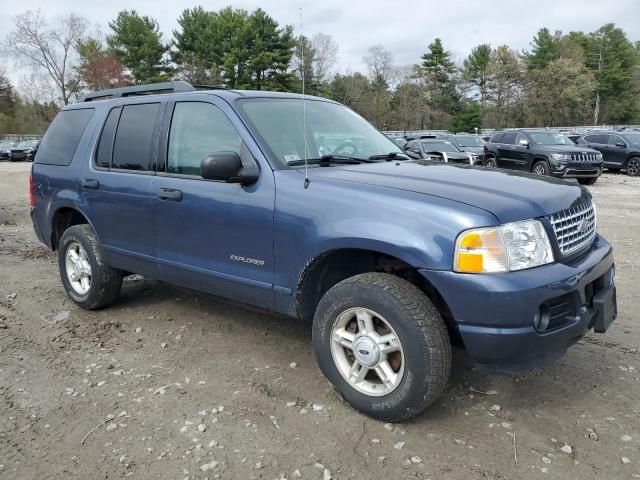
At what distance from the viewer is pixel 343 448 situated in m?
2.81

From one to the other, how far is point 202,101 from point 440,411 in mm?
2599

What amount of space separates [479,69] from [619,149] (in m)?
53.2

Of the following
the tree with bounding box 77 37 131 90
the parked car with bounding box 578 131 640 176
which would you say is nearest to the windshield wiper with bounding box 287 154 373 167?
the parked car with bounding box 578 131 640 176

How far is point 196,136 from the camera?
391 cm

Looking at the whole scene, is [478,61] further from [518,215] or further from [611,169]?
[518,215]

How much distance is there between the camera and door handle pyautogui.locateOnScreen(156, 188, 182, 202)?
3.84 metres

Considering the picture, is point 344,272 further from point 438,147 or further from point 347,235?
point 438,147

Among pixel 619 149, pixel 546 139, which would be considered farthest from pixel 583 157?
pixel 619 149

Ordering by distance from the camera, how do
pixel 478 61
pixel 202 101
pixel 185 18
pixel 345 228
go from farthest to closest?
pixel 478 61 → pixel 185 18 → pixel 202 101 → pixel 345 228

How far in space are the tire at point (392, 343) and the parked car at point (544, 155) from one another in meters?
14.3

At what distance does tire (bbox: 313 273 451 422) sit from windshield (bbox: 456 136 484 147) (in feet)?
67.9

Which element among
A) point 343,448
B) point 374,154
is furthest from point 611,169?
point 343,448

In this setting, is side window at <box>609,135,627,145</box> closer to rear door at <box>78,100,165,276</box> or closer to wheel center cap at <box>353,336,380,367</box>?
rear door at <box>78,100,165,276</box>

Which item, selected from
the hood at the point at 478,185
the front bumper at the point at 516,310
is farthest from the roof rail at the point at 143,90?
the front bumper at the point at 516,310
